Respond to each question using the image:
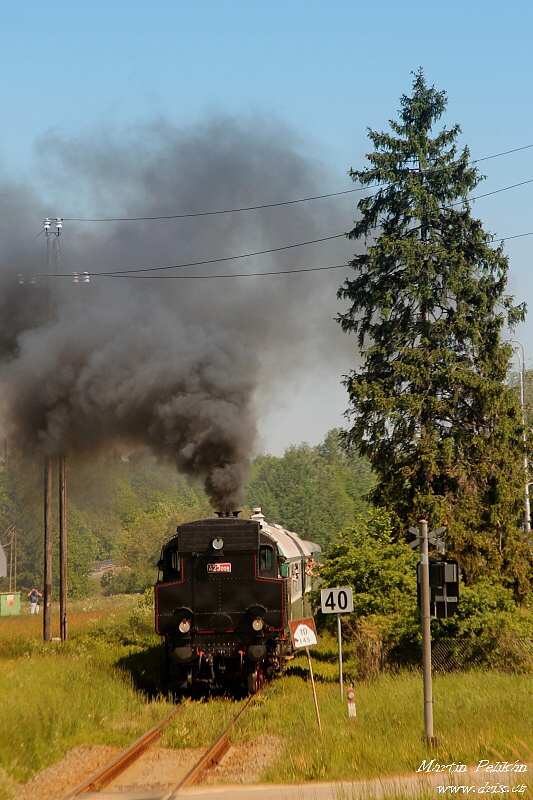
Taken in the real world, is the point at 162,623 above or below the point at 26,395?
below

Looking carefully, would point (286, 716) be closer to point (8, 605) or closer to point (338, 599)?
point (338, 599)

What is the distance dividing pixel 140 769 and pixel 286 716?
4.14 metres

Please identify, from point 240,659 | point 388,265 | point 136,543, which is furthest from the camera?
point 136,543

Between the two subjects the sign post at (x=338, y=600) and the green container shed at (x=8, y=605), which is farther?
the green container shed at (x=8, y=605)

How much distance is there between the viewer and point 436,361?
29.9 metres

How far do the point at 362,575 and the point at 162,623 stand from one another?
7.59m

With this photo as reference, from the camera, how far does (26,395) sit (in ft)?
88.4

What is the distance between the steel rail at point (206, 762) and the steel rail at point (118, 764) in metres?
1.12

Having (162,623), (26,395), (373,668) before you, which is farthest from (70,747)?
(26,395)

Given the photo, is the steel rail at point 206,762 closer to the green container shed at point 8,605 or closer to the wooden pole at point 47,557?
the wooden pole at point 47,557

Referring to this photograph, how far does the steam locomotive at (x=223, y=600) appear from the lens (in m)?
19.0

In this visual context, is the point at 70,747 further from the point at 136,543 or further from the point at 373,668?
the point at 136,543

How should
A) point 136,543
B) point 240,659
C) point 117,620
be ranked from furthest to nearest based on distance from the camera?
point 136,543, point 117,620, point 240,659

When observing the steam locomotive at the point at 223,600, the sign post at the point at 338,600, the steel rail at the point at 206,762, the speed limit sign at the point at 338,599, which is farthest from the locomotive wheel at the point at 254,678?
the steel rail at the point at 206,762
